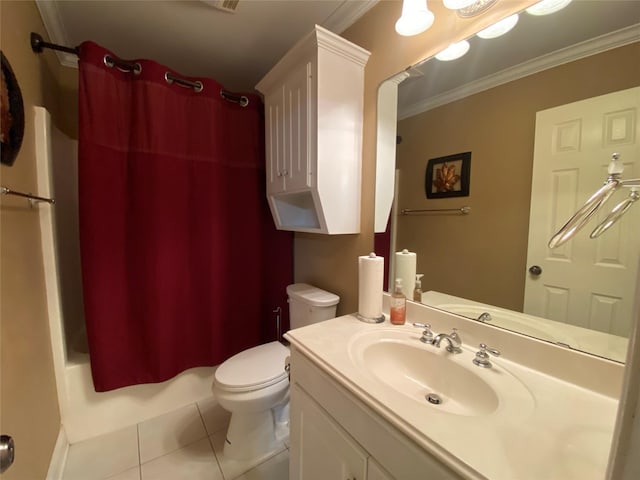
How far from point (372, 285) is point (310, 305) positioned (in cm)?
46

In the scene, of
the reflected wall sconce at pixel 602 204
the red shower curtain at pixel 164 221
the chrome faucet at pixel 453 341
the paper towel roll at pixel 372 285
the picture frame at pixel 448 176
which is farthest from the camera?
the red shower curtain at pixel 164 221

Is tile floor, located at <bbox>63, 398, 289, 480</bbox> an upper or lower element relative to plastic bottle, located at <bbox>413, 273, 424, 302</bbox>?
lower

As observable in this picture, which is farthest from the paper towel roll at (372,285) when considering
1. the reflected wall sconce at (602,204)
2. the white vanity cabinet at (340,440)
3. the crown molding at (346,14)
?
the crown molding at (346,14)

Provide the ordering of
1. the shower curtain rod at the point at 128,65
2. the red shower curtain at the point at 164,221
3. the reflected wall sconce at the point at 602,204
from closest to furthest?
the reflected wall sconce at the point at 602,204 < the shower curtain rod at the point at 128,65 < the red shower curtain at the point at 164,221

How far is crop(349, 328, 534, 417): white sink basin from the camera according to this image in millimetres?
703

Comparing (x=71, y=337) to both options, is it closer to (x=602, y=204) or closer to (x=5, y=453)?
(x=5, y=453)

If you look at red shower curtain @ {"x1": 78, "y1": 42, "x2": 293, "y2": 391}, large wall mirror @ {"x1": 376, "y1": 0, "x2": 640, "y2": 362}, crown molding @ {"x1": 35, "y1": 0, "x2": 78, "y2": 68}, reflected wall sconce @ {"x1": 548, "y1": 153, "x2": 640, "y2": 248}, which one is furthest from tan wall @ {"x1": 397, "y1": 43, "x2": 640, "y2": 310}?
crown molding @ {"x1": 35, "y1": 0, "x2": 78, "y2": 68}

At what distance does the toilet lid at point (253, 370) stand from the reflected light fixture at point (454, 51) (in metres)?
1.51

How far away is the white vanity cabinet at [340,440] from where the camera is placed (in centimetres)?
58


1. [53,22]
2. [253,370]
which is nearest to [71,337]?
[253,370]

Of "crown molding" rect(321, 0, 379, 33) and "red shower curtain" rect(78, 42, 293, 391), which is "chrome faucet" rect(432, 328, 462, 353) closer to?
"red shower curtain" rect(78, 42, 293, 391)

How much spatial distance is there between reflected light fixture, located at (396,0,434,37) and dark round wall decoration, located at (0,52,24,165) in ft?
4.56

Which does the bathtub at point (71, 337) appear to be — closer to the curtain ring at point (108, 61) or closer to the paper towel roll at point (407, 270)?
the curtain ring at point (108, 61)

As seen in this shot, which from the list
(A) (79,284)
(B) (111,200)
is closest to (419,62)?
(B) (111,200)
